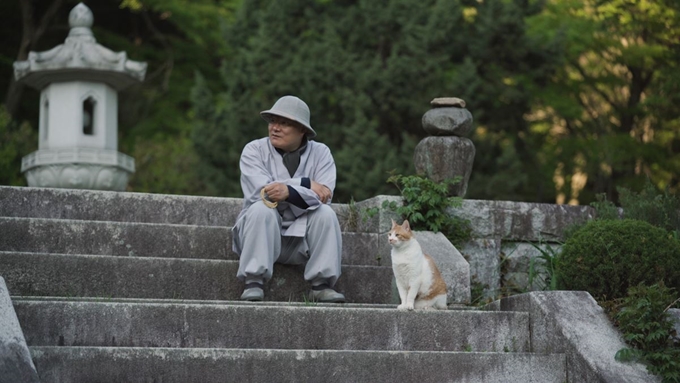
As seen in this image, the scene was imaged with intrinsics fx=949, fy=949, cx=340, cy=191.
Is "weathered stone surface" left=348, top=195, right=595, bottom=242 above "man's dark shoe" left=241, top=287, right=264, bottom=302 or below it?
above

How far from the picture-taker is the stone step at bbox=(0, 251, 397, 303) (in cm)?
565

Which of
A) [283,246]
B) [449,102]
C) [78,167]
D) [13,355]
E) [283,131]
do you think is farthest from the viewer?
[78,167]

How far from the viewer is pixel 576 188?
1733 cm

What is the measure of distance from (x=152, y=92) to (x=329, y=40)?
496cm

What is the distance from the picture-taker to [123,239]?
635 cm

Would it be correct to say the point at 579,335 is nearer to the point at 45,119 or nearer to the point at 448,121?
the point at 448,121

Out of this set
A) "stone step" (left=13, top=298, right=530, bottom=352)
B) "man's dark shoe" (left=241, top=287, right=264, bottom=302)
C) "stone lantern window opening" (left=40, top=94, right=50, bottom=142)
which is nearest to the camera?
"stone step" (left=13, top=298, right=530, bottom=352)

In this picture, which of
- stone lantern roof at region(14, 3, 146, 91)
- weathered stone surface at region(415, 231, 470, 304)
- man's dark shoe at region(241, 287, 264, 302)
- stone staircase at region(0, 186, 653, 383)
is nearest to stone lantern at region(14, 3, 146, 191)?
stone lantern roof at region(14, 3, 146, 91)

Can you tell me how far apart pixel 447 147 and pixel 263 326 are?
2.81 meters

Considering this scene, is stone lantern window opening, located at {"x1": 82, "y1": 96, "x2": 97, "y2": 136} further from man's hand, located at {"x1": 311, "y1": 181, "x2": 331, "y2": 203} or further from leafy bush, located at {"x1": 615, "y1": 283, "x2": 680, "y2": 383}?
leafy bush, located at {"x1": 615, "y1": 283, "x2": 680, "y2": 383}

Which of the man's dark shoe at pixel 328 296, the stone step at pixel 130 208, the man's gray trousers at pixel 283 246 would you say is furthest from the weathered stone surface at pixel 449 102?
the man's dark shoe at pixel 328 296

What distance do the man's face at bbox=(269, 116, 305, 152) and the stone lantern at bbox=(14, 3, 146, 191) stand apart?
4.58 meters

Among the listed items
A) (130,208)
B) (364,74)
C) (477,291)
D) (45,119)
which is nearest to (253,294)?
(130,208)

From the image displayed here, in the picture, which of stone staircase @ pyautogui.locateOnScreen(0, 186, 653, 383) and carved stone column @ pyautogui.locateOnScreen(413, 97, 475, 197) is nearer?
stone staircase @ pyautogui.locateOnScreen(0, 186, 653, 383)
